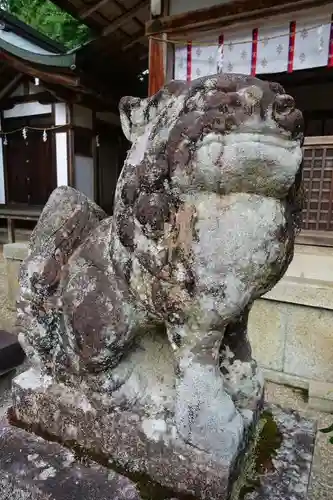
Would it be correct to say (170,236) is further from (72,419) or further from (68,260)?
(72,419)

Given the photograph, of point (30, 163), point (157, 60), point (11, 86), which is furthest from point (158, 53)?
point (11, 86)

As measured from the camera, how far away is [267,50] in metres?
3.51

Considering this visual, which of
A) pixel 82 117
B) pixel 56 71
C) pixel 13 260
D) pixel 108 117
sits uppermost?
pixel 56 71

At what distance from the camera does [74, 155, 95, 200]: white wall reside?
6112 mm

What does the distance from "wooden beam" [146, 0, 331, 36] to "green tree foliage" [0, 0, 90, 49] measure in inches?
266

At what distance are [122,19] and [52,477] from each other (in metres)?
5.70

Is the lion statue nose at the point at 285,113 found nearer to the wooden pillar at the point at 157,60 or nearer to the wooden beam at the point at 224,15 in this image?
the wooden beam at the point at 224,15

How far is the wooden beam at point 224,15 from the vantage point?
10.1ft

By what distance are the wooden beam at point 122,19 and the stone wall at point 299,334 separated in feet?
13.3

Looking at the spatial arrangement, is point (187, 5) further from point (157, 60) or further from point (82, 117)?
point (82, 117)

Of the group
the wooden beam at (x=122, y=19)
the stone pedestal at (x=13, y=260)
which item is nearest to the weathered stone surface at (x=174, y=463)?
the stone pedestal at (x=13, y=260)

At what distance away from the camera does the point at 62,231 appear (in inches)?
40.0

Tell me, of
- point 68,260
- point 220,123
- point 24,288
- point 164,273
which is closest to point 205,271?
point 164,273

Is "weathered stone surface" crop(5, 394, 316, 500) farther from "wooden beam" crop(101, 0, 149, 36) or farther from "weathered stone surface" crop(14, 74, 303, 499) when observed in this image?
"wooden beam" crop(101, 0, 149, 36)
